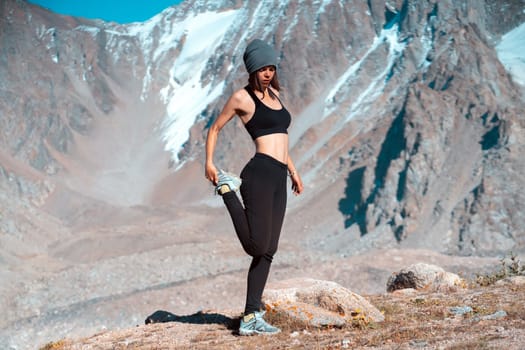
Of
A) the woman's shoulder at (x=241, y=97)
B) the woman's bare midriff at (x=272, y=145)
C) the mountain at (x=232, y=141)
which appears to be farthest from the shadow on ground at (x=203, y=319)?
the mountain at (x=232, y=141)

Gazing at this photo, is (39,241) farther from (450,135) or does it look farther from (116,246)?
(450,135)

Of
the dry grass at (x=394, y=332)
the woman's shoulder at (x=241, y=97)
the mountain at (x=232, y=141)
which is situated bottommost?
the dry grass at (x=394, y=332)

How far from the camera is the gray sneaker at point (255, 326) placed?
22.2ft

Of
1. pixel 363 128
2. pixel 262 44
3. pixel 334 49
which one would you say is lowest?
pixel 262 44

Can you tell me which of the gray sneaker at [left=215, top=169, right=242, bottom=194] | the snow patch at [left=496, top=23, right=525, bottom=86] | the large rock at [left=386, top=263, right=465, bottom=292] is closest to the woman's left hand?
the gray sneaker at [left=215, top=169, right=242, bottom=194]

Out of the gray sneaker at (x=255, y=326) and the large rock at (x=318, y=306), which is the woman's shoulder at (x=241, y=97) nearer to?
the gray sneaker at (x=255, y=326)

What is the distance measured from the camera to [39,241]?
215 ft

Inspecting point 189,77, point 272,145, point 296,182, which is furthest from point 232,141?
point 272,145

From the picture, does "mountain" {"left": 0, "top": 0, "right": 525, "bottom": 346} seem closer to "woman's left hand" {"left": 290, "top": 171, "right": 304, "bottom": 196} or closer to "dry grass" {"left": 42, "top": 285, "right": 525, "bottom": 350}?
"dry grass" {"left": 42, "top": 285, "right": 525, "bottom": 350}

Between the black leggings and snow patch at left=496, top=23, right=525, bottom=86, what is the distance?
73340 mm

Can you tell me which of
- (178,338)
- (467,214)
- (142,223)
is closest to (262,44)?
Answer: (178,338)

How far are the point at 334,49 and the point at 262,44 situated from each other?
319 feet

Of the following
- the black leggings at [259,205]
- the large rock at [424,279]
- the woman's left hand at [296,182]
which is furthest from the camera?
the large rock at [424,279]

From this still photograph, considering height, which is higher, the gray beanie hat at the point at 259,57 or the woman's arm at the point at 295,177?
the gray beanie hat at the point at 259,57
